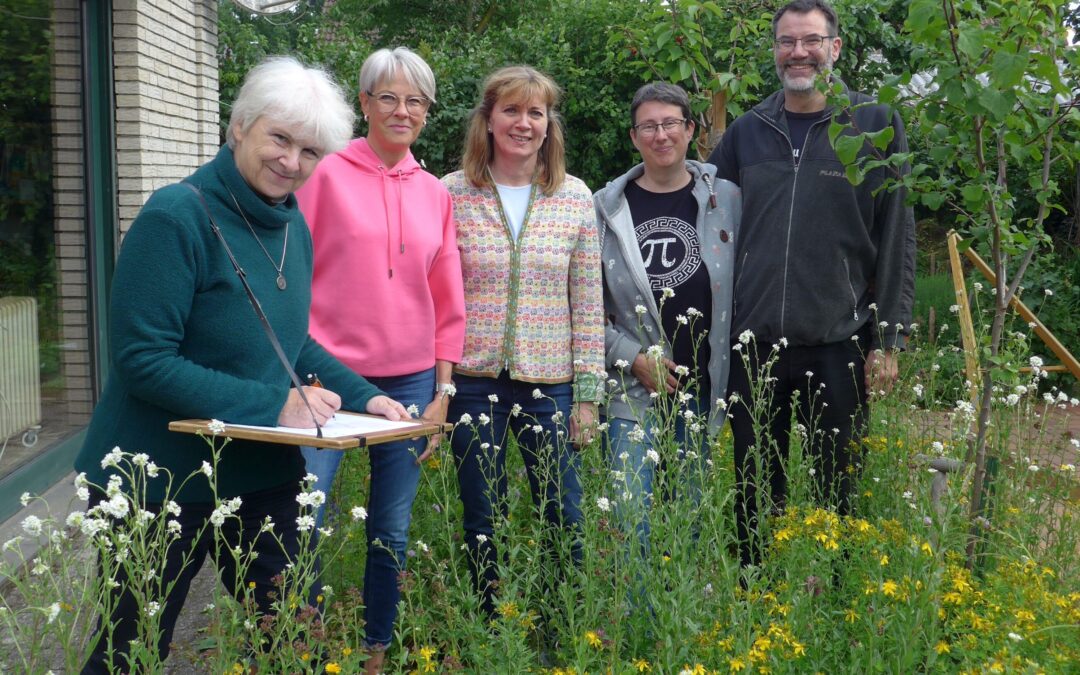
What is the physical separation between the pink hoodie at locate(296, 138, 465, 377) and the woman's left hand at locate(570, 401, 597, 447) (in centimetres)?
59

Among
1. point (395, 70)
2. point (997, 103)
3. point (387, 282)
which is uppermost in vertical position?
point (395, 70)

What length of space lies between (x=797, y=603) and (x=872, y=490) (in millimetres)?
1495

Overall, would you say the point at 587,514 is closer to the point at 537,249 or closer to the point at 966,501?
the point at 537,249

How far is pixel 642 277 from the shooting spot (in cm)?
394

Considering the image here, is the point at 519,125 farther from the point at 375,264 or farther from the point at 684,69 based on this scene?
the point at 684,69

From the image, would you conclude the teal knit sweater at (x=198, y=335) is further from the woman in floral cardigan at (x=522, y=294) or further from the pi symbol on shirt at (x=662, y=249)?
the pi symbol on shirt at (x=662, y=249)

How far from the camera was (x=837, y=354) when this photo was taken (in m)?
4.07

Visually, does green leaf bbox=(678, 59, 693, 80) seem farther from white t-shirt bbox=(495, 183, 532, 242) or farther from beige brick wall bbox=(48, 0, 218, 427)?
beige brick wall bbox=(48, 0, 218, 427)

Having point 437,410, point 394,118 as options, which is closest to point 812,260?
point 437,410

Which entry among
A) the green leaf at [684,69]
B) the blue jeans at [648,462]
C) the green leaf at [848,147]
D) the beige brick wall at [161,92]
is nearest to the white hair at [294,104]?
the blue jeans at [648,462]

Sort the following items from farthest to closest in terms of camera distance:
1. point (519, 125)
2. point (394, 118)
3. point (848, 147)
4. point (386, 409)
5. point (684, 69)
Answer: point (684, 69) → point (519, 125) → point (394, 118) → point (848, 147) → point (386, 409)

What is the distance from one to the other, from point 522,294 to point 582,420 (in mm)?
516

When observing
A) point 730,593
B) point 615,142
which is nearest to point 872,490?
point 730,593

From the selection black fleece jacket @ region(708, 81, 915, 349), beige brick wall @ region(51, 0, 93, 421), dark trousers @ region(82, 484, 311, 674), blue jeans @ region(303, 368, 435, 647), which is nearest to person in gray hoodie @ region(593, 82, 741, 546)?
black fleece jacket @ region(708, 81, 915, 349)
